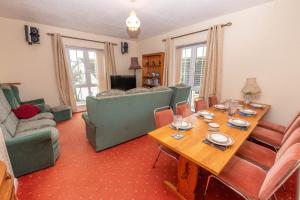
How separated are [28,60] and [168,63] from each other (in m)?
3.80

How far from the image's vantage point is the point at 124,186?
1612 millimetres

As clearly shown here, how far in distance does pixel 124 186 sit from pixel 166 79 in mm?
3407

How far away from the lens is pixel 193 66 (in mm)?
4012

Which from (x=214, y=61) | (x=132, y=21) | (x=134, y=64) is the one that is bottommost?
(x=214, y=61)

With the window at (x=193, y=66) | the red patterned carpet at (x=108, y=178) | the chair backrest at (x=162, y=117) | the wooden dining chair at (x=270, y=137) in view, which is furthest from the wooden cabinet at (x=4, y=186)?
the window at (x=193, y=66)

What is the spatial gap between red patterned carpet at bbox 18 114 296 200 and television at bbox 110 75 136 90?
2826 mm

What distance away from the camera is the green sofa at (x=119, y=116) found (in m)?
2.10

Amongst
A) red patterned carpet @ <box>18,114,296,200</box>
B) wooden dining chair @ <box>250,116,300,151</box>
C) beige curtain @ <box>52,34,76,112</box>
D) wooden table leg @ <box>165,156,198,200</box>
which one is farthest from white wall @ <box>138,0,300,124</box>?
beige curtain @ <box>52,34,76,112</box>

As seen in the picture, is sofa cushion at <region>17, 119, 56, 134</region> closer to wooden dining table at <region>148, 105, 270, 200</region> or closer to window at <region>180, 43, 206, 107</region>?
wooden dining table at <region>148, 105, 270, 200</region>

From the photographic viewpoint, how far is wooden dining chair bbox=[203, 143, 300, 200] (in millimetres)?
849

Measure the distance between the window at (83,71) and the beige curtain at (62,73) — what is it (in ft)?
1.41

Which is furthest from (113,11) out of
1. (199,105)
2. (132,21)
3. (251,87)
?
(251,87)

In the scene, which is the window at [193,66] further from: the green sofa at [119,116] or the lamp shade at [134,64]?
the lamp shade at [134,64]

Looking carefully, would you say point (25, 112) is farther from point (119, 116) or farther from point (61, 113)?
point (119, 116)
